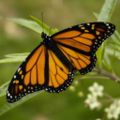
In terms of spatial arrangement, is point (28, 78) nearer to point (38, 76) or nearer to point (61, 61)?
point (38, 76)

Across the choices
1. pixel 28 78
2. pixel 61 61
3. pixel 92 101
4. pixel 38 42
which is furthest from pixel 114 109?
pixel 38 42

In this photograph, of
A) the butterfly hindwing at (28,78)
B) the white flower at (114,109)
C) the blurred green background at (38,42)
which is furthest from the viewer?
the blurred green background at (38,42)

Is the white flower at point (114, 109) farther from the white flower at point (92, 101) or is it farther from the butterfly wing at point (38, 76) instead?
the butterfly wing at point (38, 76)

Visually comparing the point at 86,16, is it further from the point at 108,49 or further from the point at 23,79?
the point at 23,79

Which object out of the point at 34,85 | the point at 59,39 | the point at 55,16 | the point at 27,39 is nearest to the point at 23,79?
the point at 34,85

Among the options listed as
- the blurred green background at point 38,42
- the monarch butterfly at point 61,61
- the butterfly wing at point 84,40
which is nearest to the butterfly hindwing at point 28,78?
the monarch butterfly at point 61,61

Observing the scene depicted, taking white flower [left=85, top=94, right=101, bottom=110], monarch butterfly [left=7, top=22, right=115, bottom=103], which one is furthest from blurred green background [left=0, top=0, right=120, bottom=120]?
monarch butterfly [left=7, top=22, right=115, bottom=103]
